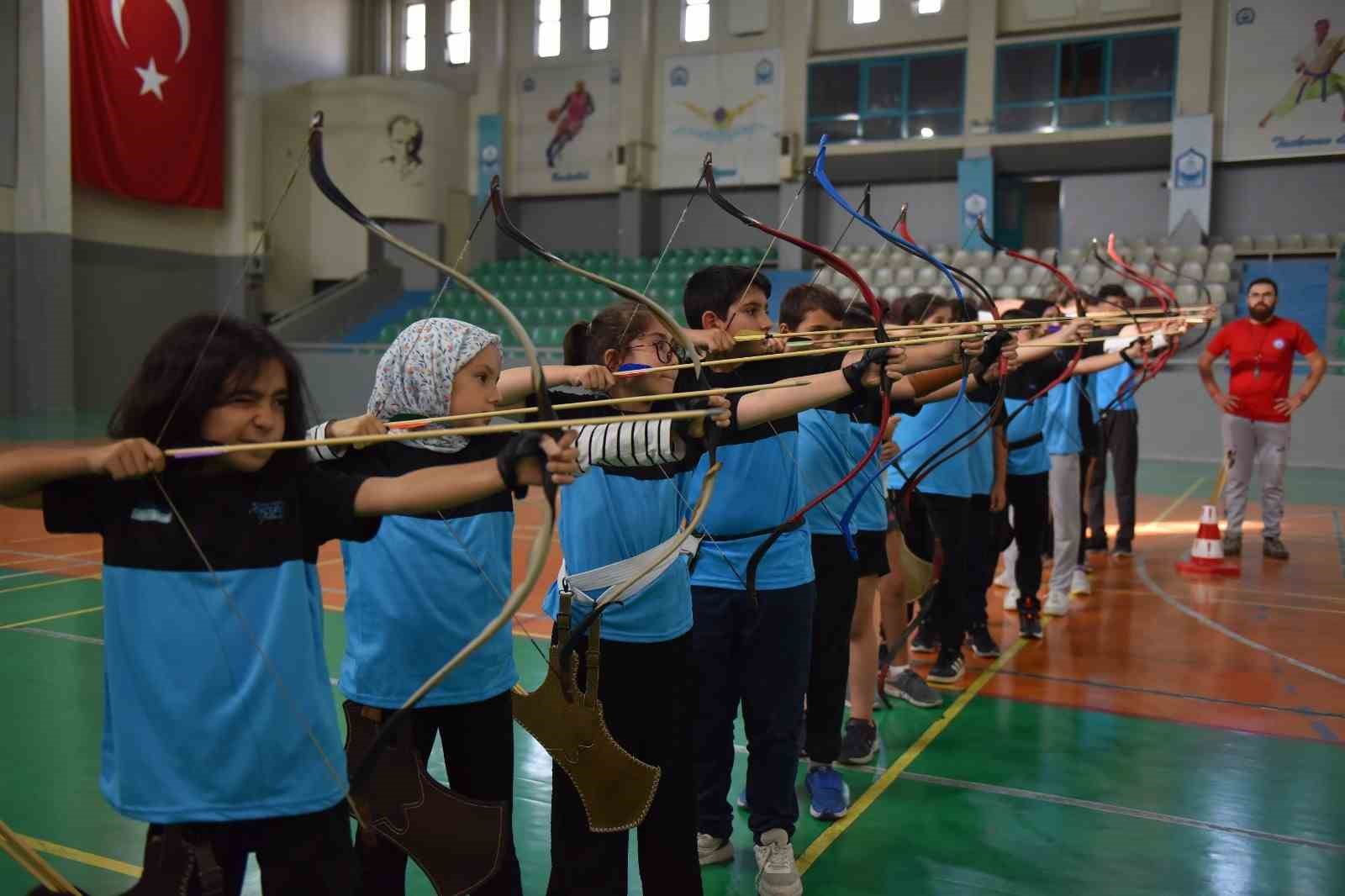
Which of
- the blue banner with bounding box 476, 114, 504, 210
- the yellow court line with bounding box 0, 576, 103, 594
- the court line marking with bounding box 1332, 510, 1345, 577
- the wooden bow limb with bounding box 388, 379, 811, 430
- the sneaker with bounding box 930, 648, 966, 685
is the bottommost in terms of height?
the yellow court line with bounding box 0, 576, 103, 594

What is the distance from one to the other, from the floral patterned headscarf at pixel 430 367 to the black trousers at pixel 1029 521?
3.20 m

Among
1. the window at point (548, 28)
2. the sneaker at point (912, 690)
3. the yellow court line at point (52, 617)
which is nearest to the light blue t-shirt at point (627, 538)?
the sneaker at point (912, 690)

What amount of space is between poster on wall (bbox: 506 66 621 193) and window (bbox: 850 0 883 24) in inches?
148

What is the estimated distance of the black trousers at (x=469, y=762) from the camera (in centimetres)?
196

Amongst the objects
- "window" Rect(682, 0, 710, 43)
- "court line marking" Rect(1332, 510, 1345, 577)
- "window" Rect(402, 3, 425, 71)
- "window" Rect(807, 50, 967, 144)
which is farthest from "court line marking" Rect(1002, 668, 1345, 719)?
"window" Rect(402, 3, 425, 71)

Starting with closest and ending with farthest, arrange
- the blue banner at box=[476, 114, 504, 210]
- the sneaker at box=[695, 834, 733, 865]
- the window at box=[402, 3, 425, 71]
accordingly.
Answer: the sneaker at box=[695, 834, 733, 865] → the blue banner at box=[476, 114, 504, 210] → the window at box=[402, 3, 425, 71]

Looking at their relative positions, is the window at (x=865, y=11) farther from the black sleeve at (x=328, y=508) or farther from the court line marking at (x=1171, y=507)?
the black sleeve at (x=328, y=508)

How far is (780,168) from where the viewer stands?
17.5 metres

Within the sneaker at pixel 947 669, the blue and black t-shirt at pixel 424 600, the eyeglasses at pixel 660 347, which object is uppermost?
the eyeglasses at pixel 660 347

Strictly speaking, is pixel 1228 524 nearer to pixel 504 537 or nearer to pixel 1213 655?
pixel 1213 655

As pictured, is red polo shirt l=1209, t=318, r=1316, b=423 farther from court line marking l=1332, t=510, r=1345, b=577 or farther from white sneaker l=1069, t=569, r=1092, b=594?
white sneaker l=1069, t=569, r=1092, b=594

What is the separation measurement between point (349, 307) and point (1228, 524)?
14610 millimetres

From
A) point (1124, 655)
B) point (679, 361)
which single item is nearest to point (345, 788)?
point (679, 361)

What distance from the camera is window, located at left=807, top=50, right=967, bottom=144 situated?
16.8 meters
